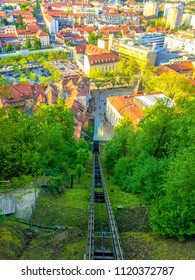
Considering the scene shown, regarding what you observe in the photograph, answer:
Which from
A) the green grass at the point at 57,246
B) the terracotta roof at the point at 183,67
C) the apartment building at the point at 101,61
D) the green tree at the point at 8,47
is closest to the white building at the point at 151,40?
the apartment building at the point at 101,61

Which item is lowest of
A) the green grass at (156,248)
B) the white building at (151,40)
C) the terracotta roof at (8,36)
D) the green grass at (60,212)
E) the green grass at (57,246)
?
the terracotta roof at (8,36)

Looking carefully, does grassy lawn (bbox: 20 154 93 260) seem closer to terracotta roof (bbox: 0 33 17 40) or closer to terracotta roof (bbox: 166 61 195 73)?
terracotta roof (bbox: 166 61 195 73)

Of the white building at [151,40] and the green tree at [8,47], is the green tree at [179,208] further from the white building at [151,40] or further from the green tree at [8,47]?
the green tree at [8,47]

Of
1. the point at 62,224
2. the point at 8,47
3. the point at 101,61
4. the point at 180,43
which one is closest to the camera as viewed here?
the point at 62,224

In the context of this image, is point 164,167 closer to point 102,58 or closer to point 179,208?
point 179,208

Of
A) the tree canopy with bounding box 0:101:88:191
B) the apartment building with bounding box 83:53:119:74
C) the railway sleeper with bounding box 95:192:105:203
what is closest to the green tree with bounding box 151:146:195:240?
the railway sleeper with bounding box 95:192:105:203

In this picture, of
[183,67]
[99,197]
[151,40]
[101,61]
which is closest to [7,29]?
[101,61]

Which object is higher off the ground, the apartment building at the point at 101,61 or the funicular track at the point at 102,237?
the funicular track at the point at 102,237
